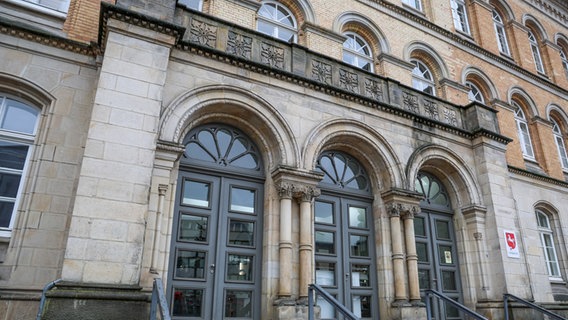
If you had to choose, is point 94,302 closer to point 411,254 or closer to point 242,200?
point 242,200

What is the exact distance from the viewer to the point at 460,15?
1511cm

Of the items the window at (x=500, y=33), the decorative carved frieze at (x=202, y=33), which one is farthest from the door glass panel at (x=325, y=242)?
the window at (x=500, y=33)

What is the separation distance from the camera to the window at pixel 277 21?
1015 cm

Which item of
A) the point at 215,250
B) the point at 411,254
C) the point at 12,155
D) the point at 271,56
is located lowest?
the point at 215,250

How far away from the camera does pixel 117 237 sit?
17.1ft

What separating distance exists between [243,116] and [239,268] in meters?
2.66

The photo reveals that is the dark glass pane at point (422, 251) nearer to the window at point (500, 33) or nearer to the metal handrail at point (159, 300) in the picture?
the metal handrail at point (159, 300)

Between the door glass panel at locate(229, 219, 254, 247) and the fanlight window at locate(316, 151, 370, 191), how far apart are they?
1946 mm

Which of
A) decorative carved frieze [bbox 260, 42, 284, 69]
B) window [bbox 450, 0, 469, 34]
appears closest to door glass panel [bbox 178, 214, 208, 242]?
decorative carved frieze [bbox 260, 42, 284, 69]

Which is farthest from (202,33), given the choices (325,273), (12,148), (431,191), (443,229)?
(443,229)

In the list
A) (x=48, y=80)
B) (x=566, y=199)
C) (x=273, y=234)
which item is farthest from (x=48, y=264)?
(x=566, y=199)

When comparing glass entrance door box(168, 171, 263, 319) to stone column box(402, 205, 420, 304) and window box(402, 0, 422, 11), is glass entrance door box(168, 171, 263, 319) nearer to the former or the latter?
stone column box(402, 205, 420, 304)

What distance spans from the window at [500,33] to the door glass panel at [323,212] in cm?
1162

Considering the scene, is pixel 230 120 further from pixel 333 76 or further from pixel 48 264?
pixel 48 264
